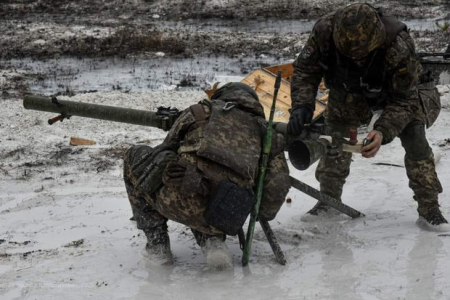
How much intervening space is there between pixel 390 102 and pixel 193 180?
164 centimetres

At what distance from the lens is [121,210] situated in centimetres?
559

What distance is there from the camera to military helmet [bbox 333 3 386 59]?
4.04 m

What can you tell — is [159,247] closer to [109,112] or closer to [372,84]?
[109,112]

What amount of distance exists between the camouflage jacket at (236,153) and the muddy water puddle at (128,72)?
6.41 metres

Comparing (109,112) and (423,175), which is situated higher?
(109,112)

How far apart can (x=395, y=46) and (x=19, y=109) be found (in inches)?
249

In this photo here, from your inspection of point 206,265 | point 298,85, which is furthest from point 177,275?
point 298,85

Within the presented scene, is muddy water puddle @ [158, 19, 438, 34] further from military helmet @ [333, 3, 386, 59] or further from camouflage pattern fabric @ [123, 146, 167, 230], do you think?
camouflage pattern fabric @ [123, 146, 167, 230]

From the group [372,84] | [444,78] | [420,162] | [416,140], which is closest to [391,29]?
[372,84]

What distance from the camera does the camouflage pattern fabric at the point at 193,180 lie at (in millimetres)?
3658

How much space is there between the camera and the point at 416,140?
4.44m

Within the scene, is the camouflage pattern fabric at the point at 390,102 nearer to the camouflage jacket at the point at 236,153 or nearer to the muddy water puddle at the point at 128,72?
the camouflage jacket at the point at 236,153

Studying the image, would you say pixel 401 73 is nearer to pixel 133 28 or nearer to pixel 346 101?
pixel 346 101

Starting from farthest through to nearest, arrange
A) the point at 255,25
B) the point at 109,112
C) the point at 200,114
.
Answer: the point at 255,25
the point at 109,112
the point at 200,114
